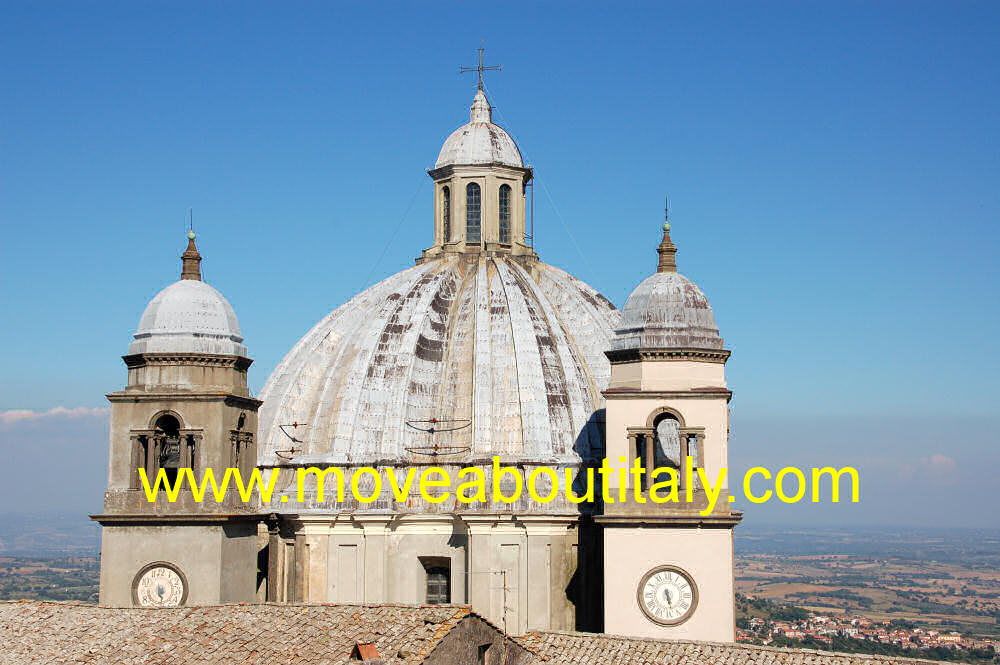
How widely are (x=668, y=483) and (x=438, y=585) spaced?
9933 millimetres

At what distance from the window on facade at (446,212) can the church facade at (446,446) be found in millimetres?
3030

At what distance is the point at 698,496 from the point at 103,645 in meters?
18.1

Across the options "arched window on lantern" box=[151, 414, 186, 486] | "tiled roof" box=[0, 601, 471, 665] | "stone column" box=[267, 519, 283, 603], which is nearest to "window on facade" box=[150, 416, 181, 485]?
"arched window on lantern" box=[151, 414, 186, 486]

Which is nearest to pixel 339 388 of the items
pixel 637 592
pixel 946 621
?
pixel 637 592

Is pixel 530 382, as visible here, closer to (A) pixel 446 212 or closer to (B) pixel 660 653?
(A) pixel 446 212

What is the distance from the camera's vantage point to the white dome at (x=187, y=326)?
172ft

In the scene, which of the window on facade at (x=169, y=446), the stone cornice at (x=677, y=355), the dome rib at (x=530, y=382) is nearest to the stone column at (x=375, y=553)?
the dome rib at (x=530, y=382)

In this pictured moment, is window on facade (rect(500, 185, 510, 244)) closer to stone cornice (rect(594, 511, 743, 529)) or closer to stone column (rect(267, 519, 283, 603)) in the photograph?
stone column (rect(267, 519, 283, 603))

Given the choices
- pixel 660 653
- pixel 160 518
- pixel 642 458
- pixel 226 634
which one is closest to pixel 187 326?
pixel 160 518

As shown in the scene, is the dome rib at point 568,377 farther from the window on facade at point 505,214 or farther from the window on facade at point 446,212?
the window on facade at point 446,212

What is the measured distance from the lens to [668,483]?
4950 cm

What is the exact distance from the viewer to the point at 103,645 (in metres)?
45.2

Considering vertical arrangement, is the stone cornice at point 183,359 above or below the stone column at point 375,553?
above

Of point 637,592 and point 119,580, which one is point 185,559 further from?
point 637,592
